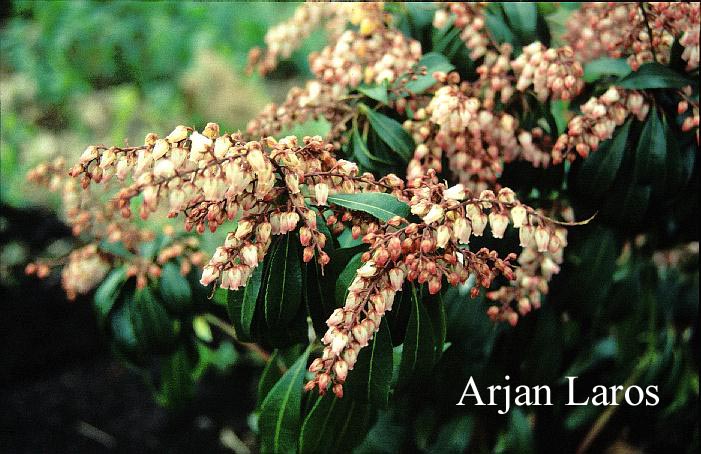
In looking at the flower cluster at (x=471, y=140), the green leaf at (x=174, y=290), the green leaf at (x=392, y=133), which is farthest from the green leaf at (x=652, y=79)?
the green leaf at (x=174, y=290)

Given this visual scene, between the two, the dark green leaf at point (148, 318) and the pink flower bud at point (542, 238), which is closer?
the pink flower bud at point (542, 238)

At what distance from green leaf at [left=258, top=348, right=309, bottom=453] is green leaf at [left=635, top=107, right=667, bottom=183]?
63cm

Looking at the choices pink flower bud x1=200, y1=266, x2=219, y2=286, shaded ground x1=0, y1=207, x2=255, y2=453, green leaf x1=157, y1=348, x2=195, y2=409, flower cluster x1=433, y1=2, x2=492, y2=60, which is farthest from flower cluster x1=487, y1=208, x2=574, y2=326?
shaded ground x1=0, y1=207, x2=255, y2=453

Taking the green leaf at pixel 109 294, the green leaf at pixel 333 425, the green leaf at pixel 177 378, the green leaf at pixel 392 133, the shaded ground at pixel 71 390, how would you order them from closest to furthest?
1. the green leaf at pixel 333 425
2. the green leaf at pixel 392 133
3. the green leaf at pixel 109 294
4. the green leaf at pixel 177 378
5. the shaded ground at pixel 71 390

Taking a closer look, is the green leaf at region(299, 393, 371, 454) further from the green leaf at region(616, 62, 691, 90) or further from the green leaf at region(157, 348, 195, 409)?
the green leaf at region(616, 62, 691, 90)

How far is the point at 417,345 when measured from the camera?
929 millimetres

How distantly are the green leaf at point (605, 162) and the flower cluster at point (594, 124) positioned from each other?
0.04m

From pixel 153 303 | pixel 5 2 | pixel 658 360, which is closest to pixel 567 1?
pixel 658 360

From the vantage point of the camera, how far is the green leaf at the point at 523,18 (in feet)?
3.98

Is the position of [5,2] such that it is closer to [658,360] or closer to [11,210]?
[11,210]

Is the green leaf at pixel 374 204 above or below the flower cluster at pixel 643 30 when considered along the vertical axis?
below

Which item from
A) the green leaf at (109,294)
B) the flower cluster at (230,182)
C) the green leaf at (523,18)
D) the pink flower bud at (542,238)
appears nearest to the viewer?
the flower cluster at (230,182)

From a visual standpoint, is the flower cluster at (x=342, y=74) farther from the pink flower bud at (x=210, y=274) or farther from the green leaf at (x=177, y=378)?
the green leaf at (x=177, y=378)

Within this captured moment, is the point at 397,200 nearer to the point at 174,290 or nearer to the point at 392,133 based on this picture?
the point at 392,133
